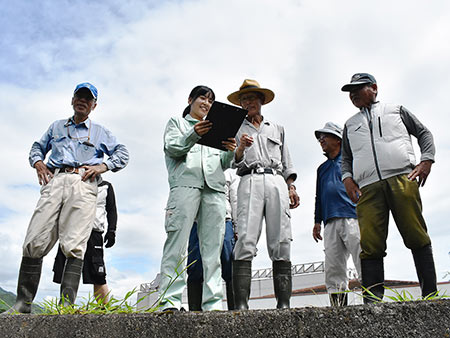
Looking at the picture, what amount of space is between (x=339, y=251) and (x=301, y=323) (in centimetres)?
258

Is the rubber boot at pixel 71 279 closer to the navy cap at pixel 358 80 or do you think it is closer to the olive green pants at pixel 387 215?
the olive green pants at pixel 387 215

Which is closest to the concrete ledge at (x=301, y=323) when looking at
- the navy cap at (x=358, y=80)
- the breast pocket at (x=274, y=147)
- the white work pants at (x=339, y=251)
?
the breast pocket at (x=274, y=147)

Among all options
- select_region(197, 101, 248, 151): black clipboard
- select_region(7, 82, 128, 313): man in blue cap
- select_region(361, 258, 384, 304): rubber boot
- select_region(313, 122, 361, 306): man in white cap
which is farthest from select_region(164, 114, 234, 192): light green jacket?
select_region(313, 122, 361, 306): man in white cap

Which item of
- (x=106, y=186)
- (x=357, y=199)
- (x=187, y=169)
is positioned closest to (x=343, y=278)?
(x=357, y=199)

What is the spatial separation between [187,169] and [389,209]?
5.64 feet

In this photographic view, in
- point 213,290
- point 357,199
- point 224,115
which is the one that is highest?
point 224,115

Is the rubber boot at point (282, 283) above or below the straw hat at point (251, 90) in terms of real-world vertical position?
below

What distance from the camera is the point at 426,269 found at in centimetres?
301

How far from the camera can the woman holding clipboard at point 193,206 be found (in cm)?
308

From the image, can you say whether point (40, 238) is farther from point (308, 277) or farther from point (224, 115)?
point (308, 277)

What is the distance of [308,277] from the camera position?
1627cm

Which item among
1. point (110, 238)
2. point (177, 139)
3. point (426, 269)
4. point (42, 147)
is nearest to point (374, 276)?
point (426, 269)

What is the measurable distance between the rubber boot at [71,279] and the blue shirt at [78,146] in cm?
92

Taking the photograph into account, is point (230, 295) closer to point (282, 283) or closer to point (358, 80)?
point (282, 283)
